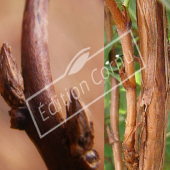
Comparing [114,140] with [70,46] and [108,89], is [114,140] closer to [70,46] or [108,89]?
[108,89]

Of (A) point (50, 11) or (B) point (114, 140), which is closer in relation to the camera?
(A) point (50, 11)

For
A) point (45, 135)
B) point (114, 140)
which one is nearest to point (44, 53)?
point (45, 135)

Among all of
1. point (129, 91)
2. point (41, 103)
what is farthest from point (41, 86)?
point (129, 91)

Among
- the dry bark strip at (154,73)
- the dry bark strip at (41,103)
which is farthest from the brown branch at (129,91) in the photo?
the dry bark strip at (41,103)

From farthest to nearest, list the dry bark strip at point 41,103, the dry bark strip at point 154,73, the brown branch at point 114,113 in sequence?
1. the brown branch at point 114,113
2. the dry bark strip at point 154,73
3. the dry bark strip at point 41,103

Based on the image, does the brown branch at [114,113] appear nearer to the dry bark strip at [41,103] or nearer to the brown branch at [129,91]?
the brown branch at [129,91]
